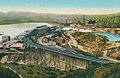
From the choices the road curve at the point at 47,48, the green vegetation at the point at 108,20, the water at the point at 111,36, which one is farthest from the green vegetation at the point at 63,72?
the green vegetation at the point at 108,20

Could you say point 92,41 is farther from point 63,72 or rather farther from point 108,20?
point 108,20

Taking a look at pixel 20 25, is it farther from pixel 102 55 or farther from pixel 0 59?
pixel 102 55

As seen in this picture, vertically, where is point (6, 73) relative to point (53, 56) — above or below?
below

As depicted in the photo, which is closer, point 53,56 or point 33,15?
point 53,56

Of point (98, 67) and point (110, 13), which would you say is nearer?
point (98, 67)

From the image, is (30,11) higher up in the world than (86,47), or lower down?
higher up

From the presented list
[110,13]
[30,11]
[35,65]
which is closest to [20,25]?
[30,11]

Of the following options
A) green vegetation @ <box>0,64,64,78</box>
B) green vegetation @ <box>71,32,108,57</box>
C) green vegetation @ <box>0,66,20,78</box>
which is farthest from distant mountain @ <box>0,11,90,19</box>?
green vegetation @ <box>0,66,20,78</box>

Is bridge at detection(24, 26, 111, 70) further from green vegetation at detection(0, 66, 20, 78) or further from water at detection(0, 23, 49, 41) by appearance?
green vegetation at detection(0, 66, 20, 78)

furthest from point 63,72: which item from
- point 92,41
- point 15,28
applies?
point 15,28
